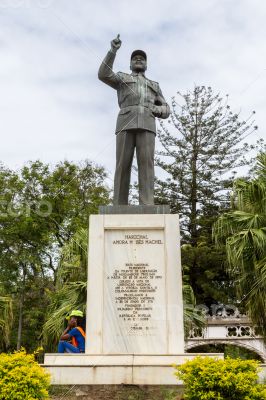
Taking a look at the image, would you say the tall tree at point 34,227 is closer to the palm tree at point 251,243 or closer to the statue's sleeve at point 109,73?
the palm tree at point 251,243

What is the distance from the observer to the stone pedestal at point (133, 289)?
7.57 meters

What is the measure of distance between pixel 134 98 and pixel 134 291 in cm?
334

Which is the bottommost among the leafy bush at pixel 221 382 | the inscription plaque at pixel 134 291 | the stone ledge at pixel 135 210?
the leafy bush at pixel 221 382

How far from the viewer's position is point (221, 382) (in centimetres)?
479

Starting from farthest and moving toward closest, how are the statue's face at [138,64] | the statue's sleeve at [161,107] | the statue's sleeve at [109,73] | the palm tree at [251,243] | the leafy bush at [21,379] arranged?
the palm tree at [251,243] < the statue's face at [138,64] < the statue's sleeve at [161,107] < the statue's sleeve at [109,73] < the leafy bush at [21,379]

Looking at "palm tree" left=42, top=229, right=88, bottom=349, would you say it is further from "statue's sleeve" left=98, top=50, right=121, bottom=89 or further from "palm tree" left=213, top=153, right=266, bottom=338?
"statue's sleeve" left=98, top=50, right=121, bottom=89

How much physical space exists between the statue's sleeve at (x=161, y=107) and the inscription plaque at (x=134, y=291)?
2.18m

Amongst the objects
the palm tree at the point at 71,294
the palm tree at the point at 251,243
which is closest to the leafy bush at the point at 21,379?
the palm tree at the point at 251,243

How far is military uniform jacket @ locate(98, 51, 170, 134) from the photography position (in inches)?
344

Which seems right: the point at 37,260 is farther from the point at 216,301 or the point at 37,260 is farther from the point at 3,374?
the point at 3,374

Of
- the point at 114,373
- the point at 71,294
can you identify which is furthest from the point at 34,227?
the point at 114,373

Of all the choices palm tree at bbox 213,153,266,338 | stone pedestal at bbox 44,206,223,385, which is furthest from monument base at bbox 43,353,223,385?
palm tree at bbox 213,153,266,338

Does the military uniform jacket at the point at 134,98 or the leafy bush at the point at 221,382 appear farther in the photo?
the military uniform jacket at the point at 134,98

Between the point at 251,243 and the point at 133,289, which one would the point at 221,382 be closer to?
the point at 133,289
